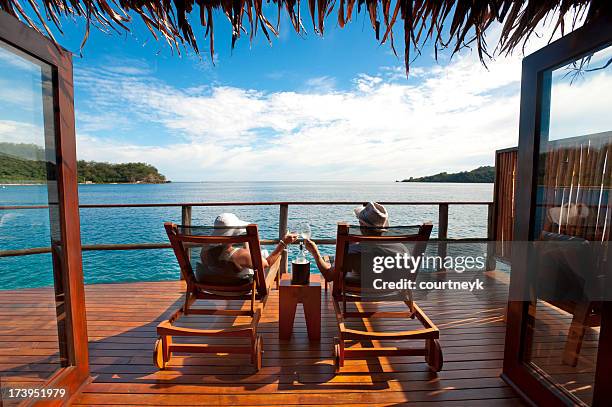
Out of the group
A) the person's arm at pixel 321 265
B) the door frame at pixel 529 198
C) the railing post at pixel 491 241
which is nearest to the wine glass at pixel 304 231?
the person's arm at pixel 321 265

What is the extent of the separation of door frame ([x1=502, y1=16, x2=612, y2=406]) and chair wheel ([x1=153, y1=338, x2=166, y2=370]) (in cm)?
225

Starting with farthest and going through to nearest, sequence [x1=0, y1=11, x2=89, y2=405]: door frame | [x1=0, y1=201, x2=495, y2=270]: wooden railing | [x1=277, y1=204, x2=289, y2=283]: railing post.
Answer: [x1=277, y1=204, x2=289, y2=283]: railing post, [x1=0, y1=201, x2=495, y2=270]: wooden railing, [x1=0, y1=11, x2=89, y2=405]: door frame

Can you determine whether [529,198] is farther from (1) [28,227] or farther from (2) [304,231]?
(1) [28,227]

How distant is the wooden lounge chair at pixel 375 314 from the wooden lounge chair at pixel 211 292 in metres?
0.58

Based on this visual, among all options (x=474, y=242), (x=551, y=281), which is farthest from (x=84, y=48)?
(x=474, y=242)

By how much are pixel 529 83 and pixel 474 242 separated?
317 cm

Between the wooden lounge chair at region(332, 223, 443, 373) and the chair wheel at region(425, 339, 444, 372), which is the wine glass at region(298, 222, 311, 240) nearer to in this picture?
the wooden lounge chair at region(332, 223, 443, 373)

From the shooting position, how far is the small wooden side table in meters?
2.37

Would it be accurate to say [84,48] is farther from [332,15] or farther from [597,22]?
[597,22]

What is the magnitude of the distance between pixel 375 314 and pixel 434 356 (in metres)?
0.47

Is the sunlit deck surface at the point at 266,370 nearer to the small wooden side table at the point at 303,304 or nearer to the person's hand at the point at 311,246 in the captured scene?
the small wooden side table at the point at 303,304

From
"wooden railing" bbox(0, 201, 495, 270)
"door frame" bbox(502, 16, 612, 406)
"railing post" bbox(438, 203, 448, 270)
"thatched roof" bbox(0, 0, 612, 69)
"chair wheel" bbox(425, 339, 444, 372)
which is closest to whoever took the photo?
"door frame" bbox(502, 16, 612, 406)

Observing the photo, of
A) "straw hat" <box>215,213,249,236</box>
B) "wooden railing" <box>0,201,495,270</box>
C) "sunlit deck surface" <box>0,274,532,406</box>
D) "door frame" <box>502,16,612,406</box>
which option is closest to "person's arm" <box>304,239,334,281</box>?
"sunlit deck surface" <box>0,274,532,406</box>

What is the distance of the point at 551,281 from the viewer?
5.74ft
